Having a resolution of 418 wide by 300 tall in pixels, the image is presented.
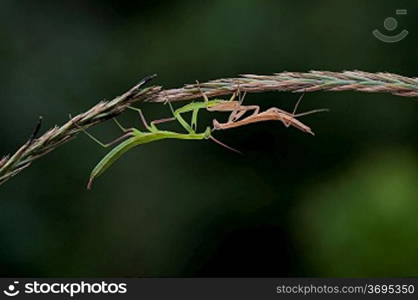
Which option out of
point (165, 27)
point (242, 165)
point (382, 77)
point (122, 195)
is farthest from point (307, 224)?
point (382, 77)

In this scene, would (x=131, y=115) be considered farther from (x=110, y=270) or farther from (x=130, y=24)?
(x=110, y=270)

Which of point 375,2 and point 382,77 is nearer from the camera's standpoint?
point 382,77

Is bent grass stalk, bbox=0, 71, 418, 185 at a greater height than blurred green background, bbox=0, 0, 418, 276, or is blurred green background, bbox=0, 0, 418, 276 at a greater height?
blurred green background, bbox=0, 0, 418, 276

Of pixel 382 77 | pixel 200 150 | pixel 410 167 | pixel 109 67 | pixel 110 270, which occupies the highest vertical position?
pixel 109 67

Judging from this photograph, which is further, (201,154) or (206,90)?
(201,154)

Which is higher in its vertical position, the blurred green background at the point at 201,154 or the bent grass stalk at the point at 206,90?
the blurred green background at the point at 201,154

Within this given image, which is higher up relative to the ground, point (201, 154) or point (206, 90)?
point (201, 154)

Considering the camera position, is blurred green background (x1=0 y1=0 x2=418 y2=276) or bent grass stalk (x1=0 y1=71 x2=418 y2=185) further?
blurred green background (x1=0 y1=0 x2=418 y2=276)

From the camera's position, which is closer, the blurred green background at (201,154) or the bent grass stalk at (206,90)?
the bent grass stalk at (206,90)
